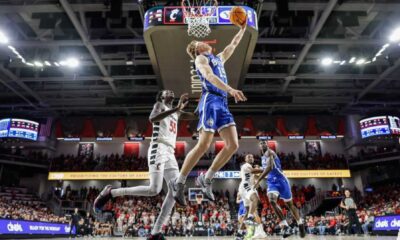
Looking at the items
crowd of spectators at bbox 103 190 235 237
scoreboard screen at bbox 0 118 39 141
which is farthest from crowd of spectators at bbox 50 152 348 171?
crowd of spectators at bbox 103 190 235 237

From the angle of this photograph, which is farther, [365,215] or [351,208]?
[365,215]

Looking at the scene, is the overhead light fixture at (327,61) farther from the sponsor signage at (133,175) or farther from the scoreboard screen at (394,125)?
the sponsor signage at (133,175)

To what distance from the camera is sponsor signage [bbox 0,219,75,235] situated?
12.4m

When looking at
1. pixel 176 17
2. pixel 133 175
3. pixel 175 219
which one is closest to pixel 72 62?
pixel 175 219

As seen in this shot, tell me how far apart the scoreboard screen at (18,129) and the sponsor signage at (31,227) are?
12.7 metres

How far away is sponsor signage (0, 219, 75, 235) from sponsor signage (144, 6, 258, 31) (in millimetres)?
9464

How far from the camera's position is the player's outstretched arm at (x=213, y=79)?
3994mm

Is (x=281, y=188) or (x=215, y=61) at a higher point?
(x=215, y=61)

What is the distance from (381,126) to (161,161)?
83.3 feet

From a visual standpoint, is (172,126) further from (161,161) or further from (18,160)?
(18,160)

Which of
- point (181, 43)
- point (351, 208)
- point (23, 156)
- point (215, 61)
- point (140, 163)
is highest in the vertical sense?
point (181, 43)

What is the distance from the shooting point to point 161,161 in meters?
5.18

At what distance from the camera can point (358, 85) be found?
25.7 m

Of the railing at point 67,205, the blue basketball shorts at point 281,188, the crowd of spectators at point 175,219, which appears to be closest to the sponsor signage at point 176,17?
the blue basketball shorts at point 281,188
